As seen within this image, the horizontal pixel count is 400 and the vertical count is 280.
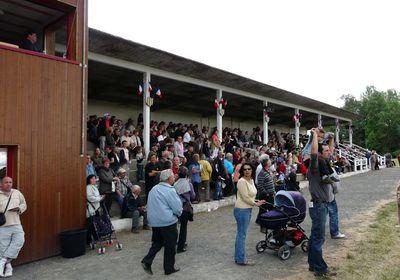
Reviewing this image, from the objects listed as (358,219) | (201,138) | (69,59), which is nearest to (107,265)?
(69,59)

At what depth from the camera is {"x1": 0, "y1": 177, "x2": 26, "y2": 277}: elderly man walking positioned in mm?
5887

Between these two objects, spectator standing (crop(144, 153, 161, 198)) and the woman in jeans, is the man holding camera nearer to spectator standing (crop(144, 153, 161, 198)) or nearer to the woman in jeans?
the woman in jeans

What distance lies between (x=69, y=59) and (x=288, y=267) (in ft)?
19.6

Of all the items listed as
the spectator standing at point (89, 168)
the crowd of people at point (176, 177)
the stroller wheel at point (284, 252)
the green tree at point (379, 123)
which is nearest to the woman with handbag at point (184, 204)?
the crowd of people at point (176, 177)

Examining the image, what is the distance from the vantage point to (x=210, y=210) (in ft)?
37.2

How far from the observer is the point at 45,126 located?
702 cm

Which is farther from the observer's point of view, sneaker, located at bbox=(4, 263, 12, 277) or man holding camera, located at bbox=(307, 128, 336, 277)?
sneaker, located at bbox=(4, 263, 12, 277)

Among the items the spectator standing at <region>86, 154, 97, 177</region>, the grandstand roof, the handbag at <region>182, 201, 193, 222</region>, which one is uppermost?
the grandstand roof

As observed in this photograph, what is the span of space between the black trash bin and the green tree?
194 feet

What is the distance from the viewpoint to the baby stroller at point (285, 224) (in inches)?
248

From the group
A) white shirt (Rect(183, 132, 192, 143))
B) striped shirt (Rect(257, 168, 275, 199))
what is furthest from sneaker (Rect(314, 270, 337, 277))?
white shirt (Rect(183, 132, 192, 143))

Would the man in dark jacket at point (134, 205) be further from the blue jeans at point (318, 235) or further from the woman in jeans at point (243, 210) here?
the blue jeans at point (318, 235)

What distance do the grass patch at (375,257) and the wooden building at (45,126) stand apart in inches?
205

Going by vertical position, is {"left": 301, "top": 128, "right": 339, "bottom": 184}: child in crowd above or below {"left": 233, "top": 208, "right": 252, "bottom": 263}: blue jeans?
above
